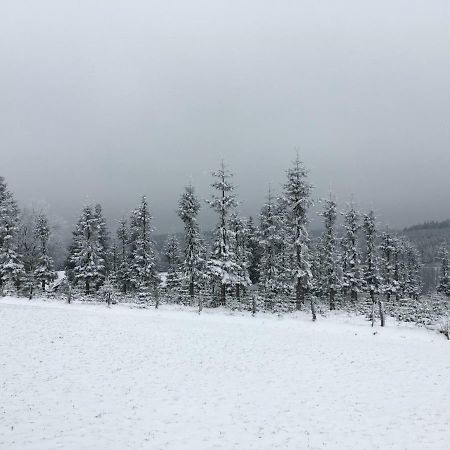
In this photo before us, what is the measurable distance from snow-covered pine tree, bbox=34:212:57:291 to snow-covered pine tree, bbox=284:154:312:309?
1380 inches

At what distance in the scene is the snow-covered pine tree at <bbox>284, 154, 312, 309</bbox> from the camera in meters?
35.2

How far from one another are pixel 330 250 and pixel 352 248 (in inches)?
157

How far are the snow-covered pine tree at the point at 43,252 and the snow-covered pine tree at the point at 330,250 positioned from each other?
37040mm

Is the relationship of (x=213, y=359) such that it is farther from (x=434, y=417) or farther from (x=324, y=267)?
(x=324, y=267)

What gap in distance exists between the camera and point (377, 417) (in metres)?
13.0

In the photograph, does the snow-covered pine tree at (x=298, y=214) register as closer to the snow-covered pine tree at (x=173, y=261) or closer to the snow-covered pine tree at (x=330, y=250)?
the snow-covered pine tree at (x=330, y=250)

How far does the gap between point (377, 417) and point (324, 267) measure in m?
33.7

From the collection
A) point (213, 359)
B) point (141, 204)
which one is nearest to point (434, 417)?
point (213, 359)

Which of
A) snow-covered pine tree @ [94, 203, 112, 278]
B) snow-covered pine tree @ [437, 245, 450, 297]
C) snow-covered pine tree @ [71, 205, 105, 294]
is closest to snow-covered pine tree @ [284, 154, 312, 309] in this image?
snow-covered pine tree @ [71, 205, 105, 294]

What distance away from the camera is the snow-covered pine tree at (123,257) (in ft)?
175

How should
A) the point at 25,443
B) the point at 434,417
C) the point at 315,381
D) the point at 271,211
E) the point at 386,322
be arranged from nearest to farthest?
the point at 25,443
the point at 434,417
the point at 315,381
the point at 386,322
the point at 271,211

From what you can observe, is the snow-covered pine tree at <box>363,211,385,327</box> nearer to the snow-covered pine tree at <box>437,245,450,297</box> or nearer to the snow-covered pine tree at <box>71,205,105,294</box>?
the snow-covered pine tree at <box>437,245,450,297</box>

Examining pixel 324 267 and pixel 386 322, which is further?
pixel 324 267

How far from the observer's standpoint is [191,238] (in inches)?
1674
